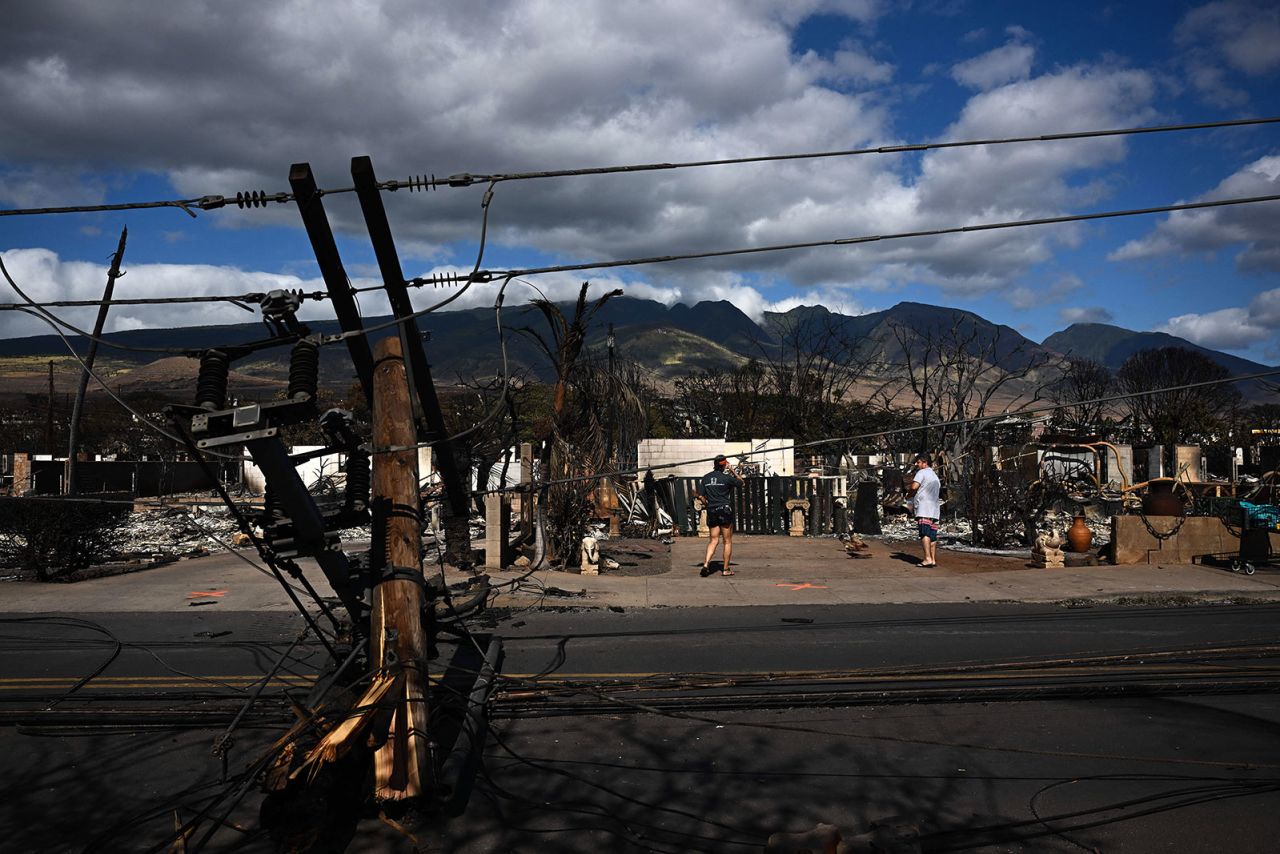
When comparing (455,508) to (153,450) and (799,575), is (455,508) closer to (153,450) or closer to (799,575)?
(799,575)

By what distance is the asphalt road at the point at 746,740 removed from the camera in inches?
182

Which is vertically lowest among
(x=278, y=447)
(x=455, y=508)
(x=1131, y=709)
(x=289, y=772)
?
(x=1131, y=709)

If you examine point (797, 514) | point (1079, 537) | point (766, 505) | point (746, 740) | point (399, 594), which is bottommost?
point (746, 740)

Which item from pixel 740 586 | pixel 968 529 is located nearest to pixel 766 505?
pixel 968 529

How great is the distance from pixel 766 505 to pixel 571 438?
278 inches

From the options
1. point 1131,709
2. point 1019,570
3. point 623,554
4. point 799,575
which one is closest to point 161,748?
point 1131,709

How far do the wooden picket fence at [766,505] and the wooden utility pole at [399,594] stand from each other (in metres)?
15.2

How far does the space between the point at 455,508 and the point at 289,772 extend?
9.53 ft

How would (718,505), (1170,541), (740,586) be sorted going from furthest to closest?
(1170,541) < (718,505) < (740,586)

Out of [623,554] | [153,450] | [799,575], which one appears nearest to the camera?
[799,575]

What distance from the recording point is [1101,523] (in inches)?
876

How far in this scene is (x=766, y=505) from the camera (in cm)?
2028

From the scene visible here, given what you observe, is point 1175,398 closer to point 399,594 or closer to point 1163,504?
point 1163,504

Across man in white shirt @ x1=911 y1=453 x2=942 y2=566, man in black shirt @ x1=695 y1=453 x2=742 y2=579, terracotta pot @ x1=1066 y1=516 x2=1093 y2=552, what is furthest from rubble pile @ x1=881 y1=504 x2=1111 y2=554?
man in black shirt @ x1=695 y1=453 x2=742 y2=579
